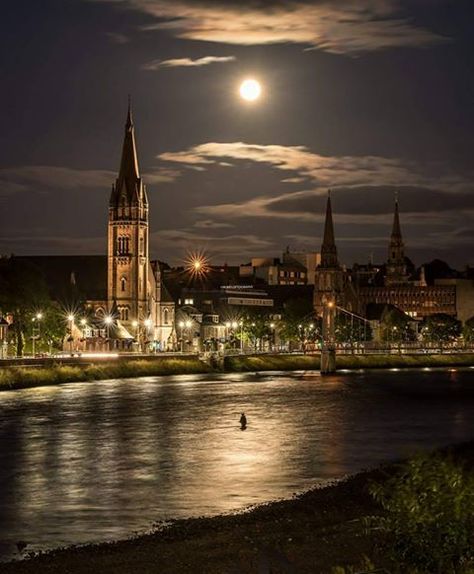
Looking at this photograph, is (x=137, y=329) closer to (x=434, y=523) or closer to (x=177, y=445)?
(x=177, y=445)

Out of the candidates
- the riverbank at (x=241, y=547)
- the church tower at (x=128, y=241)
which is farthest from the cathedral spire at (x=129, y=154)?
the riverbank at (x=241, y=547)

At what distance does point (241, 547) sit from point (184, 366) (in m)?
109

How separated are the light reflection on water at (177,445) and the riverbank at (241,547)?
1943 millimetres

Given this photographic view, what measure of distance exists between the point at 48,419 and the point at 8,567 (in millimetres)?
41468

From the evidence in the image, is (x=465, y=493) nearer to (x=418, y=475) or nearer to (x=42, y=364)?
(x=418, y=475)

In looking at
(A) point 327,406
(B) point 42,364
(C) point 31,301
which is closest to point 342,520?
(A) point 327,406

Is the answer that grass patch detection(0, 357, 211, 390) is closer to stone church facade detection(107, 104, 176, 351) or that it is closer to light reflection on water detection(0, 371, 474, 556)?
light reflection on water detection(0, 371, 474, 556)

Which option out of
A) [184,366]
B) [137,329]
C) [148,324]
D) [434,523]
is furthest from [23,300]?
[434,523]

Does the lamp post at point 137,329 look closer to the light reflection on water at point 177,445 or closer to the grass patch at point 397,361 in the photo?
the grass patch at point 397,361

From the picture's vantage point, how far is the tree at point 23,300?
388 feet

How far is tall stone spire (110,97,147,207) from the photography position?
590ft

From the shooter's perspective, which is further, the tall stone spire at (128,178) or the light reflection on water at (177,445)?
the tall stone spire at (128,178)

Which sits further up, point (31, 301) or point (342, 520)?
point (31, 301)

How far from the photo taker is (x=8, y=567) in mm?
23578
